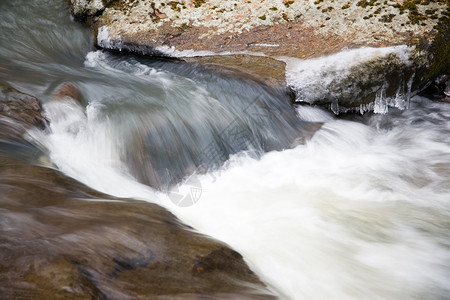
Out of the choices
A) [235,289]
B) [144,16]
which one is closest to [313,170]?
[235,289]

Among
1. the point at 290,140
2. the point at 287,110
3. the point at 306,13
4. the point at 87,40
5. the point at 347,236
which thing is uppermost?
the point at 306,13

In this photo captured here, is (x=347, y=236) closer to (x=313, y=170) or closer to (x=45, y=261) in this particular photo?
(x=313, y=170)

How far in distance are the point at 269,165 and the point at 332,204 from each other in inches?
43.2

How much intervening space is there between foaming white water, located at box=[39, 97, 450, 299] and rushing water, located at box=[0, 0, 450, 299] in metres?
0.02

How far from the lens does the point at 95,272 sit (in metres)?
2.19

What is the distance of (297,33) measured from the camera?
21.1ft

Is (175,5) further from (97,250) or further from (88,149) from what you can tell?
(97,250)

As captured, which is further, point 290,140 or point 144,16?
point 144,16

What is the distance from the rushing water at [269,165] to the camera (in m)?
3.46

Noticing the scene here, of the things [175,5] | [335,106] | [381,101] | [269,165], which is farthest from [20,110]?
[381,101]

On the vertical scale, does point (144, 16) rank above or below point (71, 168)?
above

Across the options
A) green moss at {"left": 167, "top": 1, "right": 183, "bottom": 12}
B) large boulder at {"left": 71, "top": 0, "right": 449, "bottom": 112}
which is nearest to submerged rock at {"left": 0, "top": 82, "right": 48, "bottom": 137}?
large boulder at {"left": 71, "top": 0, "right": 449, "bottom": 112}

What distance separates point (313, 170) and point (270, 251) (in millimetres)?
1834

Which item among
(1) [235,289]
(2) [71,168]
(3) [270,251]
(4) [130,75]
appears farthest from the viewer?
(4) [130,75]
